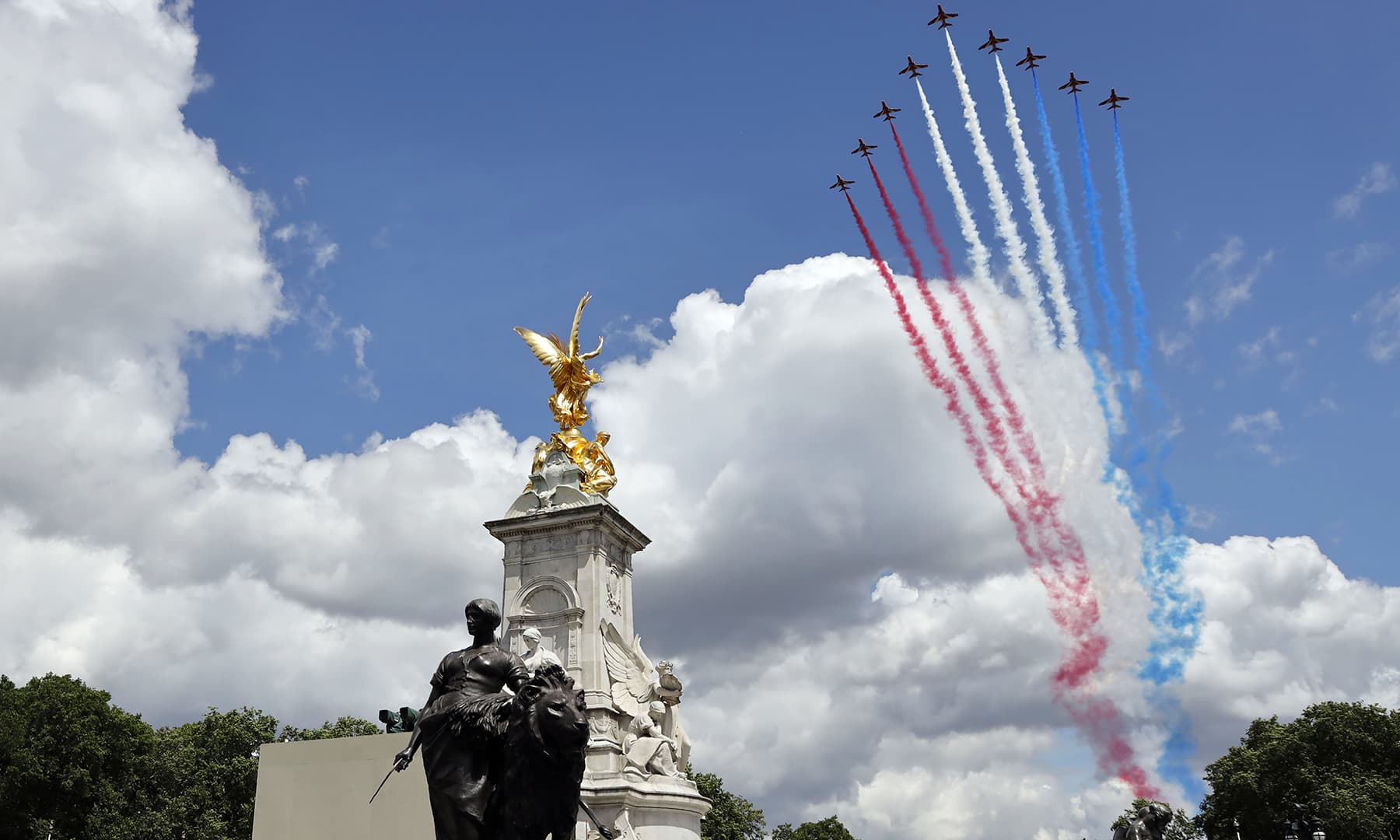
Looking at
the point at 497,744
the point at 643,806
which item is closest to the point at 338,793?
the point at 643,806

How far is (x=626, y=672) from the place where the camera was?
34.2m

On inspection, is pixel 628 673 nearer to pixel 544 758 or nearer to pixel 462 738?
pixel 462 738

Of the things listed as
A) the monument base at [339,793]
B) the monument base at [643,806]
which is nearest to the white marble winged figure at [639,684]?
the monument base at [643,806]

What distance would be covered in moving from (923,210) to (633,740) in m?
24.6

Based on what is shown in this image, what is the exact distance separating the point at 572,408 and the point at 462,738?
1165 inches

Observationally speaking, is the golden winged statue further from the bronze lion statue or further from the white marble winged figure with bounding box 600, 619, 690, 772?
the bronze lion statue

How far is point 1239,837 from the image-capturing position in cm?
5725

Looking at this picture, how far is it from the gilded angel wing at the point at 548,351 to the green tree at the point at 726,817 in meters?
29.6

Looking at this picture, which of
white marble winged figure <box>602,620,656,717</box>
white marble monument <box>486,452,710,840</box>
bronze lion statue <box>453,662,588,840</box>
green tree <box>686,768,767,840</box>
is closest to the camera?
bronze lion statue <box>453,662,588,840</box>

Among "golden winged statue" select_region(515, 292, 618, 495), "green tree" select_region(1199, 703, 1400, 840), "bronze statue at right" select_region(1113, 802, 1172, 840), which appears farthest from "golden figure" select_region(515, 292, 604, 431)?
"green tree" select_region(1199, 703, 1400, 840)

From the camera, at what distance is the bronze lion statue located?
29.3ft

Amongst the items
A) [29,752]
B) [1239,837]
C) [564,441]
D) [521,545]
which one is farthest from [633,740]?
[1239,837]

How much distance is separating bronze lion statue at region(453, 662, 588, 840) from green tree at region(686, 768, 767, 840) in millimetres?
53872

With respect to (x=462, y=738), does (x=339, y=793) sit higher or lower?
higher
